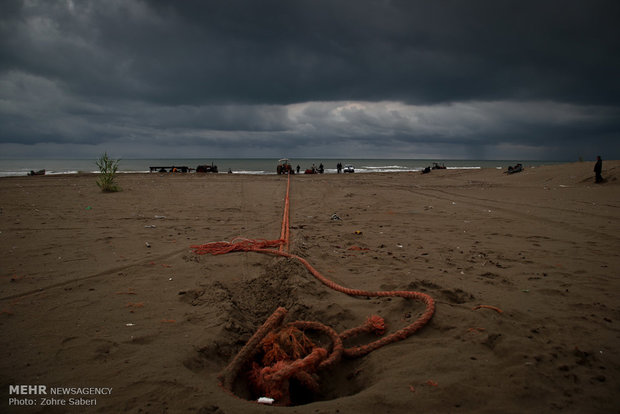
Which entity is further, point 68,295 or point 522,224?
point 522,224

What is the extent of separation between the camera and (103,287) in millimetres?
3375

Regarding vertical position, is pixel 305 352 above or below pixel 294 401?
above

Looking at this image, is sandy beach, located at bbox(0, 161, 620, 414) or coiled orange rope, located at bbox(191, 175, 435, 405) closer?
sandy beach, located at bbox(0, 161, 620, 414)

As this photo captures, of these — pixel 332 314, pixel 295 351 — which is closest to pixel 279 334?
pixel 295 351

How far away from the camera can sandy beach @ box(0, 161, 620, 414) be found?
179 cm

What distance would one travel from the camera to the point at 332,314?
2.83 m

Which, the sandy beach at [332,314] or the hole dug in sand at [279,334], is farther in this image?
the hole dug in sand at [279,334]

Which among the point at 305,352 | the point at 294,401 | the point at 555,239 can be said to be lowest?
the point at 294,401

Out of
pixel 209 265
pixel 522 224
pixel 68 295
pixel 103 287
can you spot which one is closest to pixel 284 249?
pixel 209 265

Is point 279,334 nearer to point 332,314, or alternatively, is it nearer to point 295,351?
point 295,351

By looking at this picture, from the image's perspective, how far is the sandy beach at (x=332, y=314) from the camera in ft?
5.88

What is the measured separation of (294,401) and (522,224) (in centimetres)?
644

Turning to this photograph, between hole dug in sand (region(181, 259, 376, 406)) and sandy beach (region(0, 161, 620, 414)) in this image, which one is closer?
sandy beach (region(0, 161, 620, 414))

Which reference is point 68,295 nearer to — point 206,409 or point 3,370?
point 3,370
